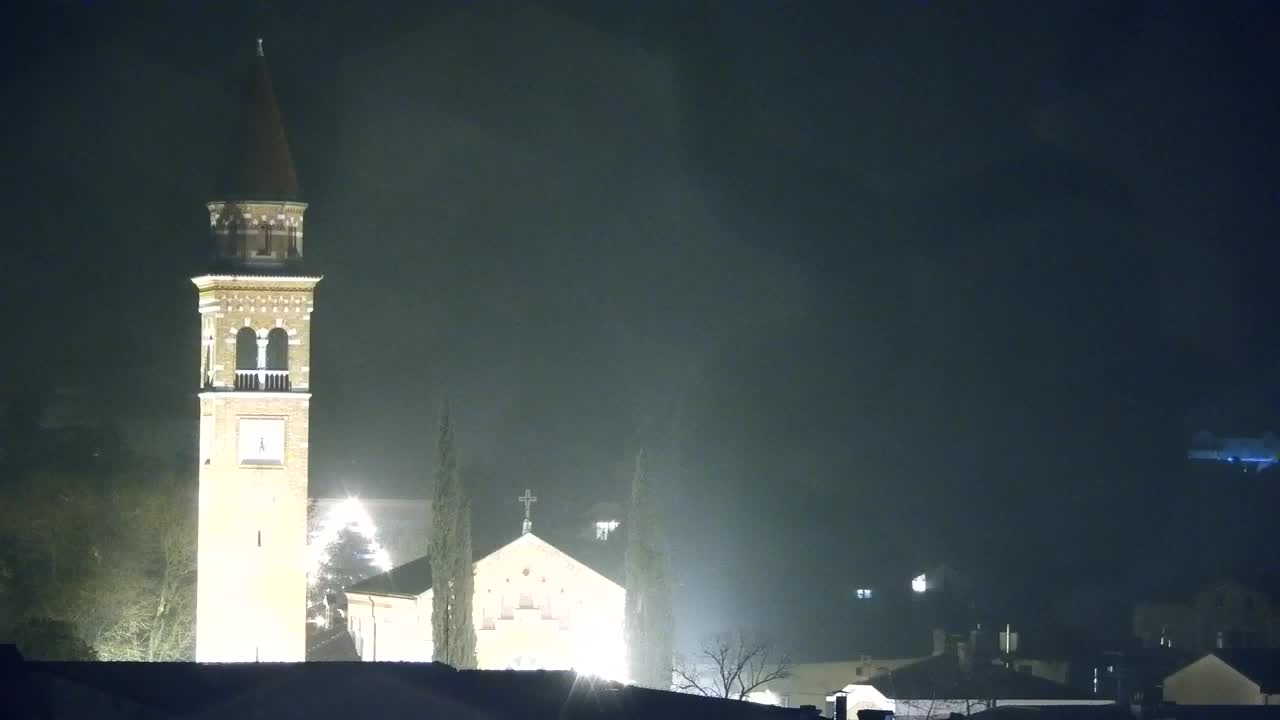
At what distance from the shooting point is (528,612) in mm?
82125

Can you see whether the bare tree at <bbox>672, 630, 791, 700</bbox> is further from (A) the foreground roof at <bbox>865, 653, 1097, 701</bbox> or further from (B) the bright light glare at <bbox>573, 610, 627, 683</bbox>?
(A) the foreground roof at <bbox>865, 653, 1097, 701</bbox>

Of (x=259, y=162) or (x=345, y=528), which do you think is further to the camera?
(x=345, y=528)

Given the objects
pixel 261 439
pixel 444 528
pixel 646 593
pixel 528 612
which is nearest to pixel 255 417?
pixel 261 439

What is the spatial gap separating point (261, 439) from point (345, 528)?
4485 centimetres

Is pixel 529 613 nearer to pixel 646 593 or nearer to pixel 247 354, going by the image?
pixel 646 593

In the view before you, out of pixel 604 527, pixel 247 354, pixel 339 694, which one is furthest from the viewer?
pixel 604 527

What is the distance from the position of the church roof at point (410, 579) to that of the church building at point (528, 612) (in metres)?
0.08

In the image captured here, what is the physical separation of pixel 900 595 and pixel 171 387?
3183 centimetres

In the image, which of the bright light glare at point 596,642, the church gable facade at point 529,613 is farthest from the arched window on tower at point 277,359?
the bright light glare at point 596,642

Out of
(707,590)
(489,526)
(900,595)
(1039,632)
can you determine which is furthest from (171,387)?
(1039,632)

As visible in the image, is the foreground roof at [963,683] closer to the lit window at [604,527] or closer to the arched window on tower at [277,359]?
the arched window on tower at [277,359]

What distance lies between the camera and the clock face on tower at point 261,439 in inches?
A: 2719

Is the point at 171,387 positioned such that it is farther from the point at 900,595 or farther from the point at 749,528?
the point at 900,595

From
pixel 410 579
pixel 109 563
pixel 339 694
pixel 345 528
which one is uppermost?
pixel 345 528
